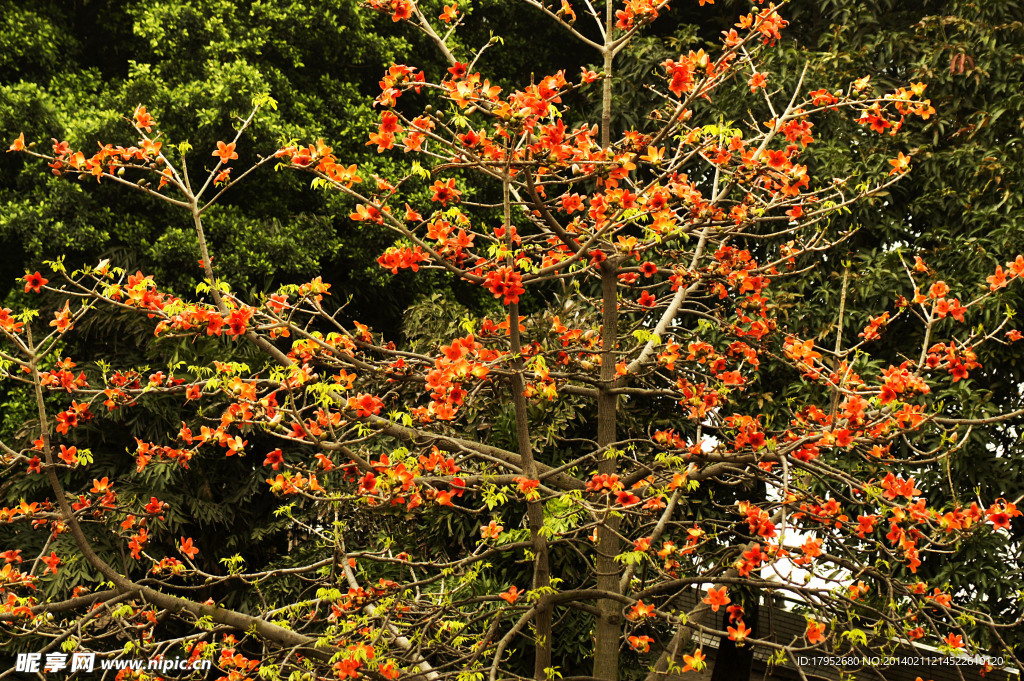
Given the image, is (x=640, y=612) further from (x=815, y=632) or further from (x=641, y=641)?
(x=815, y=632)

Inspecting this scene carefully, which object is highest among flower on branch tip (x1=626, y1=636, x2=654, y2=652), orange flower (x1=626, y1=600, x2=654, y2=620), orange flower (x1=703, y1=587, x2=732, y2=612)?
orange flower (x1=703, y1=587, x2=732, y2=612)

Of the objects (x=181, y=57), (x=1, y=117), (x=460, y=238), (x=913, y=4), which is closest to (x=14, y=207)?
(x=1, y=117)

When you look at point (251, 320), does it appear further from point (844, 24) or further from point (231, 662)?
point (844, 24)

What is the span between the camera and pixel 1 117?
7285 mm

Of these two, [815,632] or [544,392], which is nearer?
[815,632]

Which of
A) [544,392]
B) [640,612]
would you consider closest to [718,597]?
[640,612]

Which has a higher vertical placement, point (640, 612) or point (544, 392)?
point (544, 392)

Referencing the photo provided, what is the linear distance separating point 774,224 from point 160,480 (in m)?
5.38

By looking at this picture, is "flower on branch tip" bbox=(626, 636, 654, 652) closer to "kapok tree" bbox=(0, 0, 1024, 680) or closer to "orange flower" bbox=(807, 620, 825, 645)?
"kapok tree" bbox=(0, 0, 1024, 680)

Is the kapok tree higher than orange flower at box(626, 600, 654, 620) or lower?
higher

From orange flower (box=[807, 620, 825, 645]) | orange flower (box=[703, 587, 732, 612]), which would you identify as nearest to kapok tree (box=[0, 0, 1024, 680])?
orange flower (box=[807, 620, 825, 645])

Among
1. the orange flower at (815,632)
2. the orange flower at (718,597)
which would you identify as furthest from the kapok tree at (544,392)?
the orange flower at (718,597)

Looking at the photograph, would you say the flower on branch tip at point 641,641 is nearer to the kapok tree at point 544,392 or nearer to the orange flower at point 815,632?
the kapok tree at point 544,392

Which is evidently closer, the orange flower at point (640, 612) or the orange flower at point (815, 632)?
the orange flower at point (815, 632)
